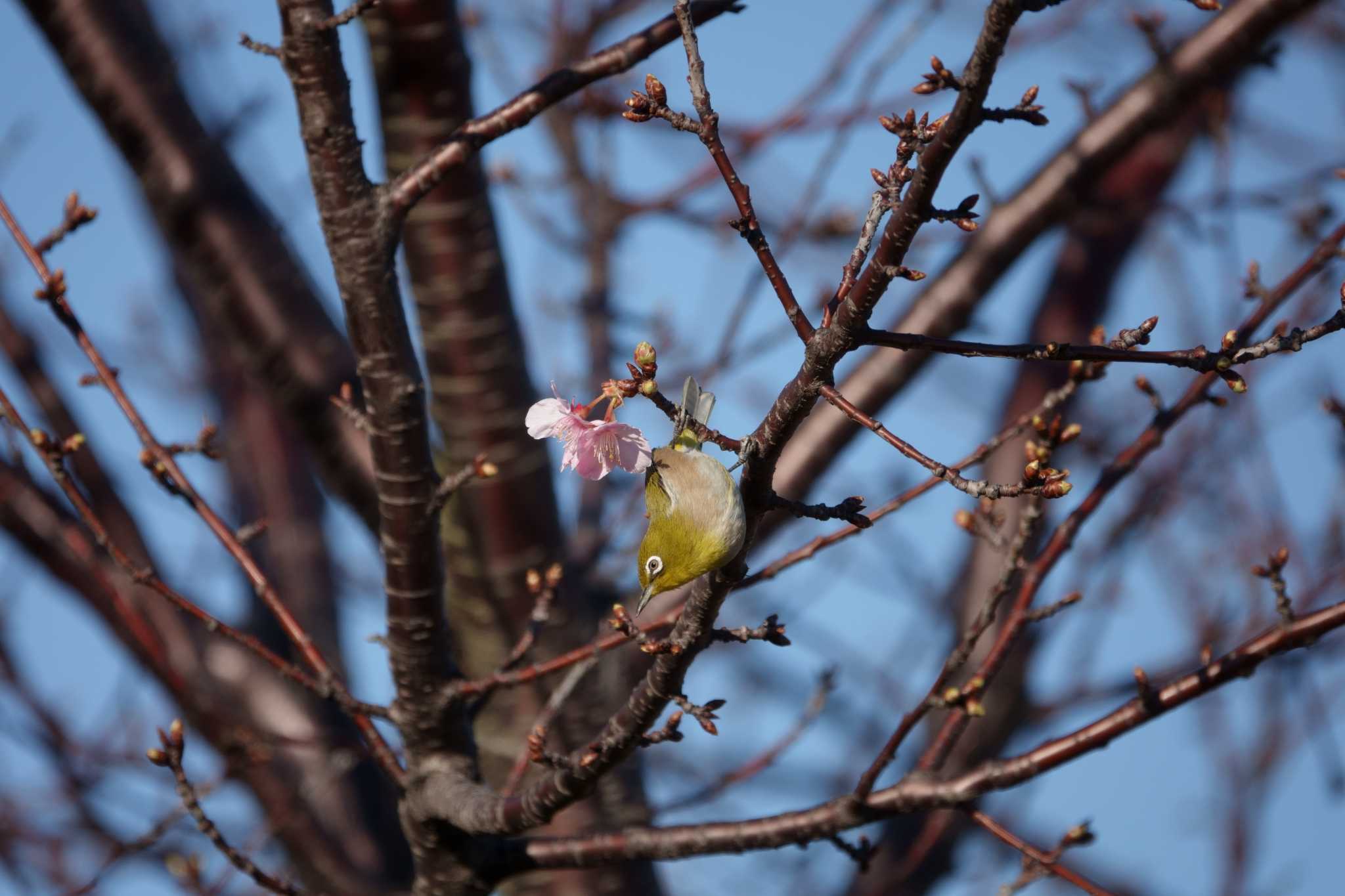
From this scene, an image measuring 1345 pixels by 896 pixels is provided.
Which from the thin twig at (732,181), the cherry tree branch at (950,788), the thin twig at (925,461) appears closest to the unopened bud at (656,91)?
the thin twig at (732,181)

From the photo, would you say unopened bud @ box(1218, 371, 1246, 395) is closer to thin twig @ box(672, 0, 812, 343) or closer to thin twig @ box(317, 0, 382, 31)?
thin twig @ box(672, 0, 812, 343)

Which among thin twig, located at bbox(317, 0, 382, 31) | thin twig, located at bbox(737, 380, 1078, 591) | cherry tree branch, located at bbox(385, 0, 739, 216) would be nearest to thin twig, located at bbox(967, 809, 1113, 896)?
thin twig, located at bbox(737, 380, 1078, 591)

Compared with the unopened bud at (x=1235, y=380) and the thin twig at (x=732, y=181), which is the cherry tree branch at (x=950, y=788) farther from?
the thin twig at (x=732, y=181)

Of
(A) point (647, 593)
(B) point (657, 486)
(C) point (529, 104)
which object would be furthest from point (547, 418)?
(C) point (529, 104)

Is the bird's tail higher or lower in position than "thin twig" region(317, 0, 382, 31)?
lower

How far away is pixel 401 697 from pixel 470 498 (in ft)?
3.57

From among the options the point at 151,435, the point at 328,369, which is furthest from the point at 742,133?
the point at 151,435

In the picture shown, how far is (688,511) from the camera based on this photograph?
61.7 inches

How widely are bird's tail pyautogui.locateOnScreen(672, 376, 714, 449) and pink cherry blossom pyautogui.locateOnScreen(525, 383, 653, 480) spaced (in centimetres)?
7

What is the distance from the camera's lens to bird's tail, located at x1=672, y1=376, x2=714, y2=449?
61.5 inches

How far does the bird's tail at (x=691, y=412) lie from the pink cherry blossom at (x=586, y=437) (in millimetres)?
74

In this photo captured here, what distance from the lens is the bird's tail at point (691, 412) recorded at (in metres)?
1.56

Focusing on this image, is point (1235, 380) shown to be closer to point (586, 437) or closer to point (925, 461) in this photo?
point (925, 461)

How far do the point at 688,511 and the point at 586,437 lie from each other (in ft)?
0.63
